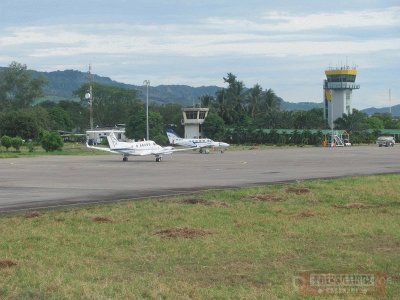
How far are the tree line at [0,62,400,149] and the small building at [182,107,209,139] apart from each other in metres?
2.06

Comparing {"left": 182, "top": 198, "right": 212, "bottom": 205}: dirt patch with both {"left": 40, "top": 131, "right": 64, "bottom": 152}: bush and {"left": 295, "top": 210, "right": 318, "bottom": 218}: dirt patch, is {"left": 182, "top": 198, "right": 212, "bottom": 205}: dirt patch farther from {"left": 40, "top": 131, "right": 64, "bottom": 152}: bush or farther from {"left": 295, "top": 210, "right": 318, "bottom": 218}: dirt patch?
{"left": 40, "top": 131, "right": 64, "bottom": 152}: bush

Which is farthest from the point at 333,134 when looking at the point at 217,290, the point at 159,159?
the point at 217,290

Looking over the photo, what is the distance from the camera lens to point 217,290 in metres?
10.7

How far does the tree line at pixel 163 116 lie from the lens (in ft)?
429

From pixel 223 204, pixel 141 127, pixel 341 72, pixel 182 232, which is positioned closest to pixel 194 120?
pixel 141 127

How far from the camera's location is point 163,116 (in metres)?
175

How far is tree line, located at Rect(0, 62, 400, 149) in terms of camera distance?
429ft

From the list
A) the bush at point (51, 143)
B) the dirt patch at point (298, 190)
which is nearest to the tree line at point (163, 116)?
the bush at point (51, 143)

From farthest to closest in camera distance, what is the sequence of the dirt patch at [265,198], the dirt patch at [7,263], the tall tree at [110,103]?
the tall tree at [110,103]
the dirt patch at [265,198]
the dirt patch at [7,263]

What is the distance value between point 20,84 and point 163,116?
35.2m

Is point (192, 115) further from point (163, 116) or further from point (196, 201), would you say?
point (196, 201)

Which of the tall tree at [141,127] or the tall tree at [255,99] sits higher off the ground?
the tall tree at [255,99]

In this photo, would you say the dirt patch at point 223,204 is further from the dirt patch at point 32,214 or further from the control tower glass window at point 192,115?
the control tower glass window at point 192,115

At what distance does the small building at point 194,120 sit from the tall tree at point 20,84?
44220mm
